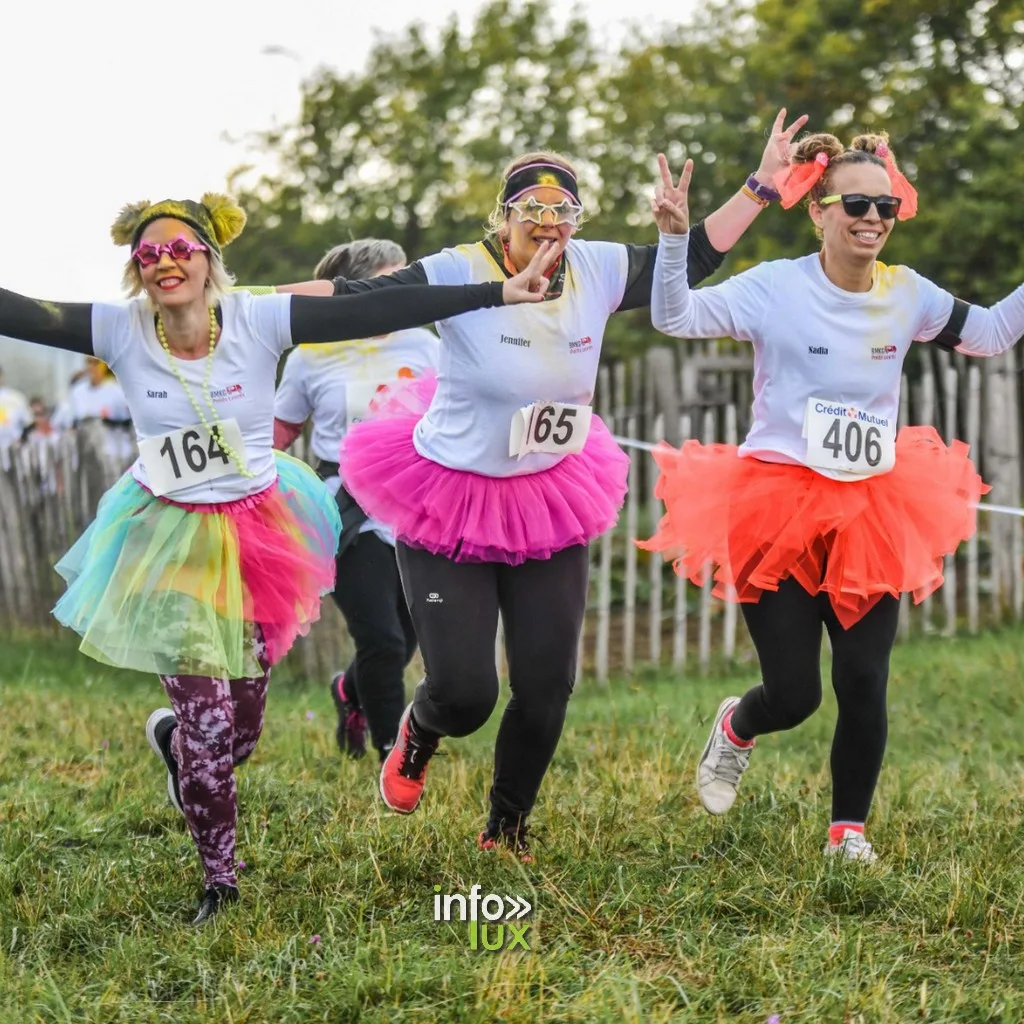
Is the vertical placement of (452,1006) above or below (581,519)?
below

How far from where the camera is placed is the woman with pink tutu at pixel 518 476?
14.8 ft

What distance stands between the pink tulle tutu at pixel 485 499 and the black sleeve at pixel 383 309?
552mm

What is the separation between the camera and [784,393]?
4.64 m

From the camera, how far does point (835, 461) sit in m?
4.58

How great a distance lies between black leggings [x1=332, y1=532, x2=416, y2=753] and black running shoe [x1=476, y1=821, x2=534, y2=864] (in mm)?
1525

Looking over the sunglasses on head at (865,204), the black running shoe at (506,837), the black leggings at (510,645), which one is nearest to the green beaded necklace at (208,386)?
the black leggings at (510,645)

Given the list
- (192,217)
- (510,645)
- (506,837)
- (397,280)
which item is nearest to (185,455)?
(192,217)

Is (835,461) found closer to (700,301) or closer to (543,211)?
(700,301)

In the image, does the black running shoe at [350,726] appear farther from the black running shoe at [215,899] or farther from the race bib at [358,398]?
the black running shoe at [215,899]

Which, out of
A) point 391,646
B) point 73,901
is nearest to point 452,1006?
point 73,901

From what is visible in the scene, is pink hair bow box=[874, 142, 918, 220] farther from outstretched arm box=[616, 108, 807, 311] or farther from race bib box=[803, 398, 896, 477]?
race bib box=[803, 398, 896, 477]

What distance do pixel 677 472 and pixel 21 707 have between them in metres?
4.10

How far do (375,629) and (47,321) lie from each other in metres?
2.31

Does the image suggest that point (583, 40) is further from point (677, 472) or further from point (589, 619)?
point (677, 472)
